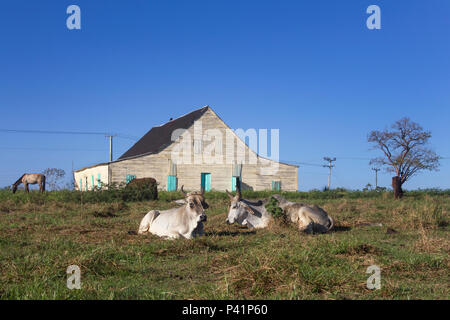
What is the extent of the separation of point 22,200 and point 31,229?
1036cm

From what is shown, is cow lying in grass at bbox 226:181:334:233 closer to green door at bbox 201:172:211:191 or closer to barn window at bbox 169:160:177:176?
barn window at bbox 169:160:177:176

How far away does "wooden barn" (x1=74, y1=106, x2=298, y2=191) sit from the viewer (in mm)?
36344

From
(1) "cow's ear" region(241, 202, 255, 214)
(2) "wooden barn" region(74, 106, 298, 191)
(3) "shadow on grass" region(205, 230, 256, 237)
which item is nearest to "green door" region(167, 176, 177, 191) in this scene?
(2) "wooden barn" region(74, 106, 298, 191)

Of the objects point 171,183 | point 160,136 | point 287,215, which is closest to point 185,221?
point 287,215

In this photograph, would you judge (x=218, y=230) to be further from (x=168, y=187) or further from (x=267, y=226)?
(x=168, y=187)

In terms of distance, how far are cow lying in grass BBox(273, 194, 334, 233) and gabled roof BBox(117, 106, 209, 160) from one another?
2611 cm

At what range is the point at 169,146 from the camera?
37.0m

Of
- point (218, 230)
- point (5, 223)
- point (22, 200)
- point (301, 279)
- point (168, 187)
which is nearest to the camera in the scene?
point (301, 279)

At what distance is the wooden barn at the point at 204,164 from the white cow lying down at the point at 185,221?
83.1 feet

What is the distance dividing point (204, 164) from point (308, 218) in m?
27.1

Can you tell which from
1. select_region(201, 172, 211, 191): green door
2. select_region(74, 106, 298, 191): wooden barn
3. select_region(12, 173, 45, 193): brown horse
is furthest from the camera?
select_region(201, 172, 211, 191): green door

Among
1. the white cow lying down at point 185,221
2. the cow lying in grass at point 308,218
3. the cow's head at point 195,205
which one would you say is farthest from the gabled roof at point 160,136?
the cow's head at point 195,205
